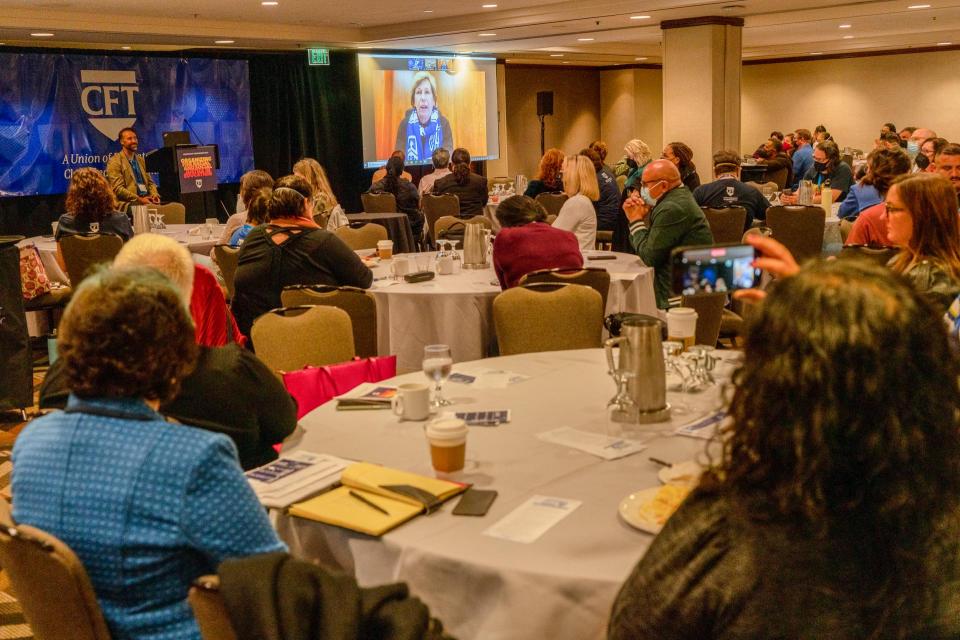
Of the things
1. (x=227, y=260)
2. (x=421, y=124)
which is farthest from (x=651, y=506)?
(x=421, y=124)

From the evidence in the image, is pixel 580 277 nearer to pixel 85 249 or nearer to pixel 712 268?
pixel 712 268

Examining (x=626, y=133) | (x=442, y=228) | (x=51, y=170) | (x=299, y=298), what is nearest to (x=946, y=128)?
(x=626, y=133)

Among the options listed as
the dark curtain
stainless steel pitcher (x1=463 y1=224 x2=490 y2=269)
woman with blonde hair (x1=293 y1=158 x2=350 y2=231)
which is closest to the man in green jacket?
stainless steel pitcher (x1=463 y1=224 x2=490 y2=269)

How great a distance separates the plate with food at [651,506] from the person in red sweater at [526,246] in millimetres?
3098

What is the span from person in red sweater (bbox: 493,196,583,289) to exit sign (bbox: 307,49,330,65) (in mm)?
8810

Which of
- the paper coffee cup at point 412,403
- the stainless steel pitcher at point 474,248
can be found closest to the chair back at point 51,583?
the paper coffee cup at point 412,403

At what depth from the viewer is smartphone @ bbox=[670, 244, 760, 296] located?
7.73ft

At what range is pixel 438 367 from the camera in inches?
112

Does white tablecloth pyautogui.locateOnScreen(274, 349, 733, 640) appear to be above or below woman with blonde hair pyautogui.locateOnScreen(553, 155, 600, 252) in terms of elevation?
below

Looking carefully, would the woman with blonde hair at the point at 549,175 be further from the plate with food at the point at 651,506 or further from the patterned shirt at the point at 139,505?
the patterned shirt at the point at 139,505

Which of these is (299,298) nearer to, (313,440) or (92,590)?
(313,440)

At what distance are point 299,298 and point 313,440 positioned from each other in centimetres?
206

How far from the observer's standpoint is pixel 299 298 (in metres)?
4.66

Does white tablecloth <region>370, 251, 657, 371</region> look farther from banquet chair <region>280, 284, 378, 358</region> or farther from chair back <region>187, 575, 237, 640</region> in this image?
chair back <region>187, 575, 237, 640</region>
